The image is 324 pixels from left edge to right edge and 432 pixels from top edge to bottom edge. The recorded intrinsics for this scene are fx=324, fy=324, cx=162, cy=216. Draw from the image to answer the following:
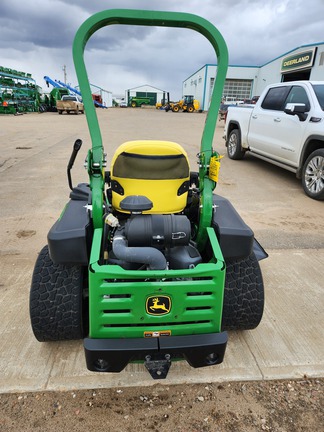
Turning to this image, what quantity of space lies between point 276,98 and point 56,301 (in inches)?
239

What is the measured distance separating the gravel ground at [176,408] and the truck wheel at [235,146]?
667 centimetres

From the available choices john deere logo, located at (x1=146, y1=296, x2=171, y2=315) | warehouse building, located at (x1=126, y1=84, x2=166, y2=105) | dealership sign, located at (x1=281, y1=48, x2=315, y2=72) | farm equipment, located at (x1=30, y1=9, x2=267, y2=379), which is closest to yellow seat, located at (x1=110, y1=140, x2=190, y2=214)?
farm equipment, located at (x1=30, y1=9, x2=267, y2=379)

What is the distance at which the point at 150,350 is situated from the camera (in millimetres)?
1619

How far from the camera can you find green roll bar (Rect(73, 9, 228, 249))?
199 centimetres

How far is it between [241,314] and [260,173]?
5457mm

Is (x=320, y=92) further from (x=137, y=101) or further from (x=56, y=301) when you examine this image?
(x=137, y=101)

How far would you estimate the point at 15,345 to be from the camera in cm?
219

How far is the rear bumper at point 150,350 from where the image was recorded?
1.61 m

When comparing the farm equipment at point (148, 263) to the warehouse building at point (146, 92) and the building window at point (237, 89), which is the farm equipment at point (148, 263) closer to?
the building window at point (237, 89)

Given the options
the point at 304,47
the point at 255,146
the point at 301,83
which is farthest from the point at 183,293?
the point at 304,47

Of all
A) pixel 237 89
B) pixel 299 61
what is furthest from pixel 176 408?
pixel 237 89

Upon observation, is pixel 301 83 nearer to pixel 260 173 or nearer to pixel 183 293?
pixel 260 173

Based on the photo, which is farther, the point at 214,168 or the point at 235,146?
the point at 235,146

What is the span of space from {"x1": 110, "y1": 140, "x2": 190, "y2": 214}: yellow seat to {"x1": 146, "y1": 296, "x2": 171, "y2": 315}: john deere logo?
75cm
